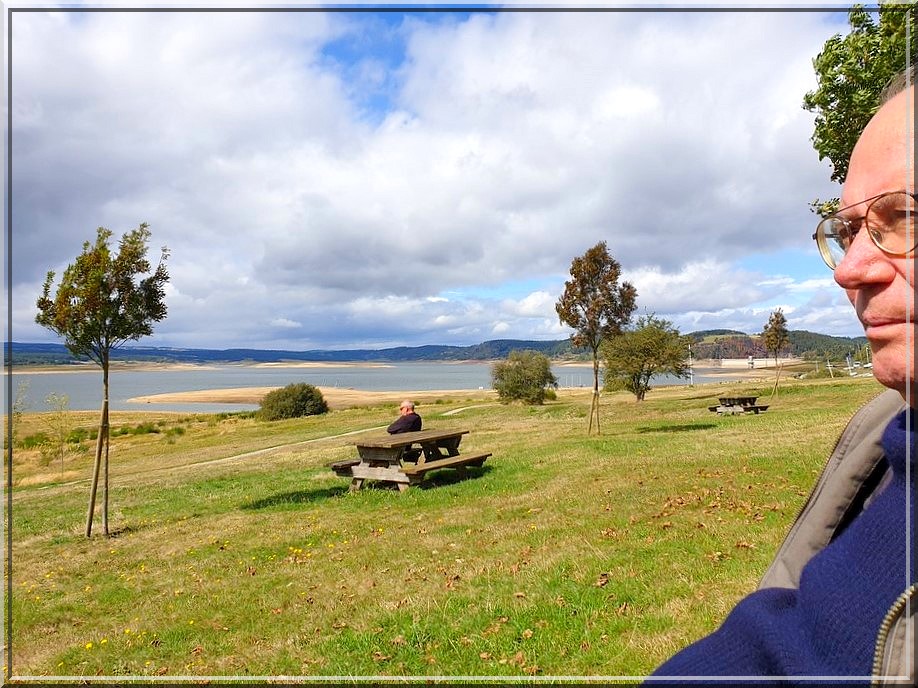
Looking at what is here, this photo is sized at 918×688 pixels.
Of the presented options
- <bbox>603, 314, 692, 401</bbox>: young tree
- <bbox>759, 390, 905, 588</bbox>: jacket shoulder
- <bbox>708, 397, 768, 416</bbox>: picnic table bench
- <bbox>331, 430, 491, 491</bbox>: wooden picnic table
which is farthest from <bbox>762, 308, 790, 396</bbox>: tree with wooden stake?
<bbox>759, 390, 905, 588</bbox>: jacket shoulder

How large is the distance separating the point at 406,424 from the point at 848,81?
10.1 m

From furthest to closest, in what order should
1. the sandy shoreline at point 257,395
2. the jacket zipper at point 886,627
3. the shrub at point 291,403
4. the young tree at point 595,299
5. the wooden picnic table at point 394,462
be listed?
the sandy shoreline at point 257,395
the shrub at point 291,403
the young tree at point 595,299
the wooden picnic table at point 394,462
the jacket zipper at point 886,627

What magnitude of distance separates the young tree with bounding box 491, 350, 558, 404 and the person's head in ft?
147

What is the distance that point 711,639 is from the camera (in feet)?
4.38

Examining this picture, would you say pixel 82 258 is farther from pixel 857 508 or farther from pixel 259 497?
pixel 857 508

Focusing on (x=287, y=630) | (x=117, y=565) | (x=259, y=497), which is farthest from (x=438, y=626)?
(x=259, y=497)

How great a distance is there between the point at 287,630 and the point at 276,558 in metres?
2.64

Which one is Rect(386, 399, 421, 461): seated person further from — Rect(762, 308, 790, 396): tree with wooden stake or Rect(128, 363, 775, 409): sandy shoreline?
Rect(128, 363, 775, 409): sandy shoreline

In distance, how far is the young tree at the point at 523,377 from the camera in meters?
45.7

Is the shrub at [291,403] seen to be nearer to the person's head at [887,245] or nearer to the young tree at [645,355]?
the young tree at [645,355]

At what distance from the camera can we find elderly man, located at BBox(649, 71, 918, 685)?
3.03 feet

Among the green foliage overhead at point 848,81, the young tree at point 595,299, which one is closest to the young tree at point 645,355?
the young tree at point 595,299

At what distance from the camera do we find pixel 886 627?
102 centimetres

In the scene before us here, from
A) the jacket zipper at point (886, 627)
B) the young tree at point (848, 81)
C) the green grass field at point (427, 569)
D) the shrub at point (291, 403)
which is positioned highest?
A: the young tree at point (848, 81)
